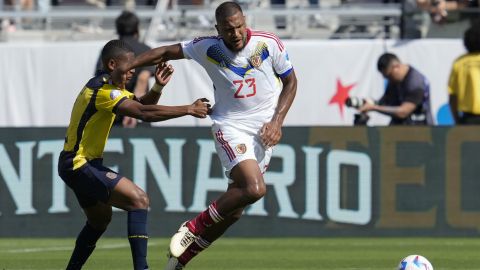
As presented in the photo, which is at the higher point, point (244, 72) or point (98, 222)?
point (244, 72)

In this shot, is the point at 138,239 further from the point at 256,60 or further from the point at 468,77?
the point at 468,77

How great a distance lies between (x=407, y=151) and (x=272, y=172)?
1.59m

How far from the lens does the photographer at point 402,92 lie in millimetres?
14797

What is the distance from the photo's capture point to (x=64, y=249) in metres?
13.1

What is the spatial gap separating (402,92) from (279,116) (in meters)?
5.42

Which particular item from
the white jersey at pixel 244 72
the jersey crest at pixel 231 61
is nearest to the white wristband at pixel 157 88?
the white jersey at pixel 244 72

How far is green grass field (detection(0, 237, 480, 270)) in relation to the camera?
11414 mm

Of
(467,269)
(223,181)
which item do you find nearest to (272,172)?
(223,181)

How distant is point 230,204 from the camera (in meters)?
9.61

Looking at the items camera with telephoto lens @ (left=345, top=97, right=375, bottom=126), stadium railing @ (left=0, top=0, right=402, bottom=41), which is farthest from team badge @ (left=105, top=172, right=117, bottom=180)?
stadium railing @ (left=0, top=0, right=402, bottom=41)

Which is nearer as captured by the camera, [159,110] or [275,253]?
[159,110]

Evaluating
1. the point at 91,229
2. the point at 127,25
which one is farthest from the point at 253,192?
the point at 127,25

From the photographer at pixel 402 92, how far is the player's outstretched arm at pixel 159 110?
5870 millimetres

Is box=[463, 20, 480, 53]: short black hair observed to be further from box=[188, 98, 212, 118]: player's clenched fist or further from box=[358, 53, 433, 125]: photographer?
box=[188, 98, 212, 118]: player's clenched fist
